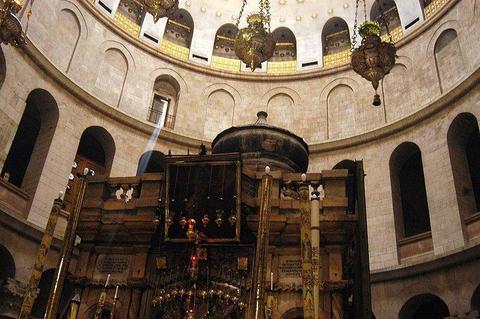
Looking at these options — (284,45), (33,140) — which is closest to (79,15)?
(33,140)

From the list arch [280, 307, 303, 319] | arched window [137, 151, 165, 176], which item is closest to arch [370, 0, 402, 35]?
arched window [137, 151, 165, 176]

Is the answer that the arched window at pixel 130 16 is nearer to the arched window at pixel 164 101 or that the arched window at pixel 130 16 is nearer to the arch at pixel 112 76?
the arch at pixel 112 76

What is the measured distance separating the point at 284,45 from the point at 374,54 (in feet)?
38.6

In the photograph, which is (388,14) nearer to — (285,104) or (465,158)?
(285,104)

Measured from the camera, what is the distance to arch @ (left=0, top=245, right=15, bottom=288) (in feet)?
43.5

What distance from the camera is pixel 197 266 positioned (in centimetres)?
782

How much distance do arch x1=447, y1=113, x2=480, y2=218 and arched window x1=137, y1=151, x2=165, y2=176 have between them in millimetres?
10720

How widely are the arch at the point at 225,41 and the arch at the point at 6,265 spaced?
13637 mm

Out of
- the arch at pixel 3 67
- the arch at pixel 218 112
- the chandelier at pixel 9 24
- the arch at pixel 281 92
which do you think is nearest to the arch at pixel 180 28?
the arch at pixel 218 112

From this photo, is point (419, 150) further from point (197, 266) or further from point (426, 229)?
point (197, 266)

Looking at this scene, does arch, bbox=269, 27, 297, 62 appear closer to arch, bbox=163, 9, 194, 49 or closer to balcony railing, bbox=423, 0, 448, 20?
arch, bbox=163, 9, 194, 49

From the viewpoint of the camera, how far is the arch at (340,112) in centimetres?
1998

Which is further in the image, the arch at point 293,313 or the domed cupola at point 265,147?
the domed cupola at point 265,147

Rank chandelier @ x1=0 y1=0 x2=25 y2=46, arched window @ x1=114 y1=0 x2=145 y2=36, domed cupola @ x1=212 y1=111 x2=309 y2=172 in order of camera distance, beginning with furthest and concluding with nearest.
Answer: arched window @ x1=114 y1=0 x2=145 y2=36
chandelier @ x1=0 y1=0 x2=25 y2=46
domed cupola @ x1=212 y1=111 x2=309 y2=172
